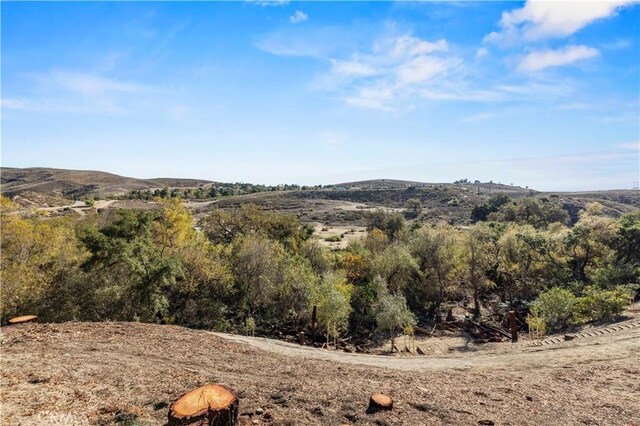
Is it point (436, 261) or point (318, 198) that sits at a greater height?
point (318, 198)

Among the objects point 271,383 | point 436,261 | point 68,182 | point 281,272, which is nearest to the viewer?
point 271,383

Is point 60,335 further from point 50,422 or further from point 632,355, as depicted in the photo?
point 632,355

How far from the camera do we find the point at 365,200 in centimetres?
13175

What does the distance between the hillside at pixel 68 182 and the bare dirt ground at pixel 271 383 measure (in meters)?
109

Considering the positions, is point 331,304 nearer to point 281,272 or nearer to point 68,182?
point 281,272

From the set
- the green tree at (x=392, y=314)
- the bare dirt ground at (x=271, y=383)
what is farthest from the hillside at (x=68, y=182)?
the bare dirt ground at (x=271, y=383)

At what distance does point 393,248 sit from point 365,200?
94088mm

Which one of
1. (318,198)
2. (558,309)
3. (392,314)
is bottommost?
(392,314)

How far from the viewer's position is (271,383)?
34.0 ft

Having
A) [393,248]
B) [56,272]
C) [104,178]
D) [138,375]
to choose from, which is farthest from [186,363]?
[104,178]

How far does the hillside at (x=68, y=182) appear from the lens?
113 meters

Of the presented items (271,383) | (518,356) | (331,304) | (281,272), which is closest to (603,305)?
(518,356)

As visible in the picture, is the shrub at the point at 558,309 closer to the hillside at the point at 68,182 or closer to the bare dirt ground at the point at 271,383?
the bare dirt ground at the point at 271,383

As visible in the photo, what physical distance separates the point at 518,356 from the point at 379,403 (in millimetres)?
11033
